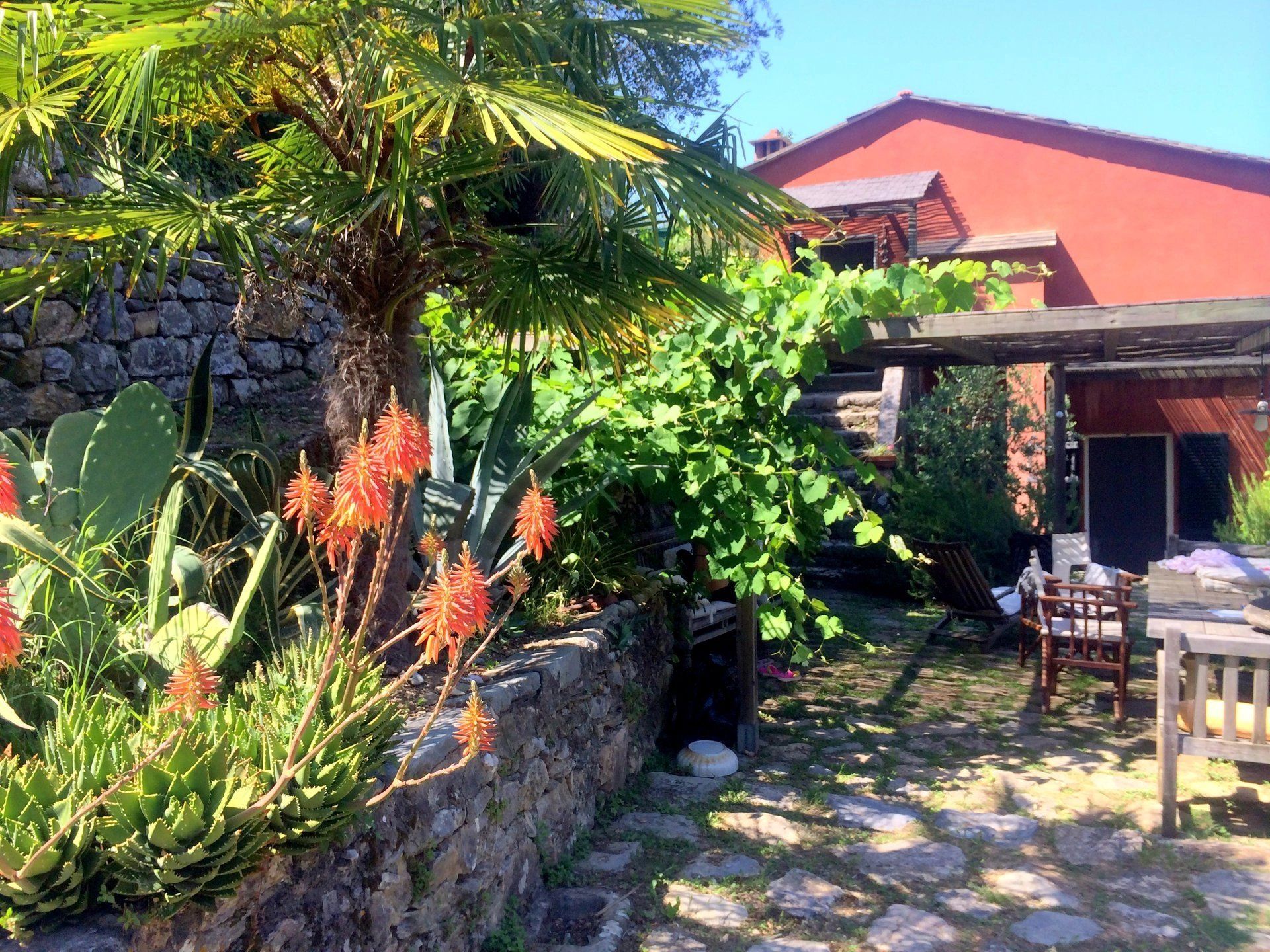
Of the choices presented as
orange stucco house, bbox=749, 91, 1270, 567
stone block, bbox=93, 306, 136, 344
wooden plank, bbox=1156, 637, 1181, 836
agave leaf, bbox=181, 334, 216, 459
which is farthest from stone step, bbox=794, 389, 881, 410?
agave leaf, bbox=181, 334, 216, 459

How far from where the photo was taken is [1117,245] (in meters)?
11.3

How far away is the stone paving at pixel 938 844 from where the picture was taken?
308 centimetres

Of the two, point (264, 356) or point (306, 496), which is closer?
point (306, 496)

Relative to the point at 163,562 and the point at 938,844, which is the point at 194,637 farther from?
the point at 938,844

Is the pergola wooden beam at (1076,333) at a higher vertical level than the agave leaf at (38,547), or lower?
higher

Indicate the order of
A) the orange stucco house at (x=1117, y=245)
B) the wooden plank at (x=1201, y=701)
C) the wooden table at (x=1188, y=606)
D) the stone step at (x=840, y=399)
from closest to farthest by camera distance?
the wooden plank at (x=1201, y=701) → the wooden table at (x=1188, y=606) → the stone step at (x=840, y=399) → the orange stucco house at (x=1117, y=245)

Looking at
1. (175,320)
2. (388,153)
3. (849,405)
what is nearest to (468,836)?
(388,153)

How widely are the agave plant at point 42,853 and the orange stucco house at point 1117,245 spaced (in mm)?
10063

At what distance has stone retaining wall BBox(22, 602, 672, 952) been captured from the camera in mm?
2008

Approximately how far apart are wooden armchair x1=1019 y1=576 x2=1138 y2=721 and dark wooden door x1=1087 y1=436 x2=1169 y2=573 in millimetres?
6178

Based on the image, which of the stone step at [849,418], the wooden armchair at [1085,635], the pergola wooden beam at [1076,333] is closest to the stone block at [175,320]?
the pergola wooden beam at [1076,333]

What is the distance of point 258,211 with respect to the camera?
10.2ft

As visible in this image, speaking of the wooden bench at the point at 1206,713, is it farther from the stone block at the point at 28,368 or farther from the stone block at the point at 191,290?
the stone block at the point at 191,290

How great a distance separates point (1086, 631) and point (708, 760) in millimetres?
2528
